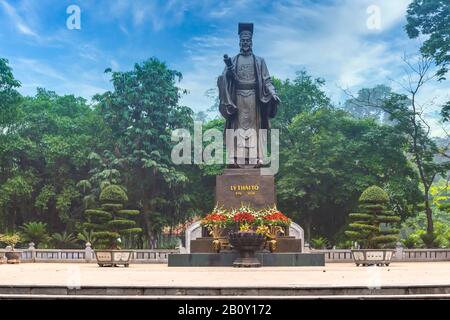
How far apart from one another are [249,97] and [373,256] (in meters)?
7.07

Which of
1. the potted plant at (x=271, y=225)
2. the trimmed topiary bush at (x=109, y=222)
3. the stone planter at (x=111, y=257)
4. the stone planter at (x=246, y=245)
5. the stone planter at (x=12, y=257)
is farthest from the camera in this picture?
the trimmed topiary bush at (x=109, y=222)

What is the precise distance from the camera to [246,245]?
18.6 m

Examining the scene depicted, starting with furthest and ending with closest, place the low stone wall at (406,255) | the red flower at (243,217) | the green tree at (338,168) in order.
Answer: the green tree at (338,168)
the low stone wall at (406,255)
the red flower at (243,217)

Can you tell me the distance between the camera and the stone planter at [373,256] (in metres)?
22.5

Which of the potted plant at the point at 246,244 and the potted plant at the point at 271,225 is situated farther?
the potted plant at the point at 271,225

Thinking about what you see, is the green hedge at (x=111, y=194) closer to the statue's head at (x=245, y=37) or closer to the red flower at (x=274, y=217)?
the statue's head at (x=245, y=37)

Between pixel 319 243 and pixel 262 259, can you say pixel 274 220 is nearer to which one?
pixel 262 259

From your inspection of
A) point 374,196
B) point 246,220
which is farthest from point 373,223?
point 246,220

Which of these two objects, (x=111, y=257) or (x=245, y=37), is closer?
(x=111, y=257)

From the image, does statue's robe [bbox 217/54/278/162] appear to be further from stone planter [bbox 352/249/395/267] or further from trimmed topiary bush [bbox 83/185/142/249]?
trimmed topiary bush [bbox 83/185/142/249]

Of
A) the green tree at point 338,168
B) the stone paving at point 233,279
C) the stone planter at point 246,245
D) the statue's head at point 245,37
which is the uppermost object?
the statue's head at point 245,37

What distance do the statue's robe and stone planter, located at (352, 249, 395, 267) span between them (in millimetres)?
4811

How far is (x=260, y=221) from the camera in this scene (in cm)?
1991

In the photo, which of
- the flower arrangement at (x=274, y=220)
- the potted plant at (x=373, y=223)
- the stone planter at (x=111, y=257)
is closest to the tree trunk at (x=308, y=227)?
the potted plant at (x=373, y=223)
